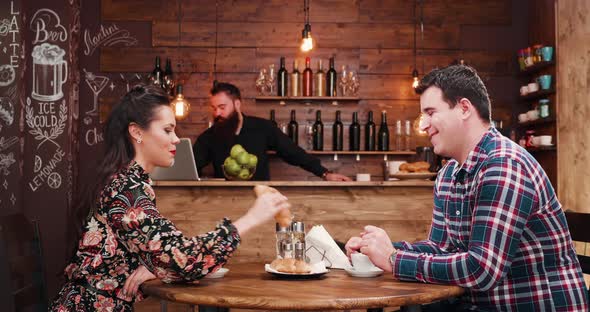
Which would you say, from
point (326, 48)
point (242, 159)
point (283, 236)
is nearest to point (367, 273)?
point (283, 236)

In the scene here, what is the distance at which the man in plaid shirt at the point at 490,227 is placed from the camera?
1696mm

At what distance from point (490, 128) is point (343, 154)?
12.9 ft

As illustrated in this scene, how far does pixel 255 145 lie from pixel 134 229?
356 centimetres

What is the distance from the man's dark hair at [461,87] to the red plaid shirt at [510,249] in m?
0.14

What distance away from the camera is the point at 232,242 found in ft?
5.92

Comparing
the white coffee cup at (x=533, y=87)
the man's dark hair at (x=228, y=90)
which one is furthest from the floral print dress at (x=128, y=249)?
the white coffee cup at (x=533, y=87)

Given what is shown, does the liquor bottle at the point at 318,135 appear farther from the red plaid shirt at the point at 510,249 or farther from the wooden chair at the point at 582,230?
the red plaid shirt at the point at 510,249

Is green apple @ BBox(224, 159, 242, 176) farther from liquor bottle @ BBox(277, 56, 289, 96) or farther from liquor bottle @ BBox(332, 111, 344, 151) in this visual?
liquor bottle @ BBox(332, 111, 344, 151)

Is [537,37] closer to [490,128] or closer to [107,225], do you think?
[490,128]

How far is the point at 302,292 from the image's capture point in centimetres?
167

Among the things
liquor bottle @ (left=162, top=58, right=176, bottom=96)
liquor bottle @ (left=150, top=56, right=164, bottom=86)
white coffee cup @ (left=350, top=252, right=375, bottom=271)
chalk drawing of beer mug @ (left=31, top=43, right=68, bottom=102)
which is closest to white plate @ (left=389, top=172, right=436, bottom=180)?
white coffee cup @ (left=350, top=252, right=375, bottom=271)

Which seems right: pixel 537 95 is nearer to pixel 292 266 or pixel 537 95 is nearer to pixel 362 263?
pixel 362 263

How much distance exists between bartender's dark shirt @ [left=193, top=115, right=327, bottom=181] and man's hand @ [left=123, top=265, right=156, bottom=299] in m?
3.36

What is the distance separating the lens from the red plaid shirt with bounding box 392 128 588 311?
1.69 metres
